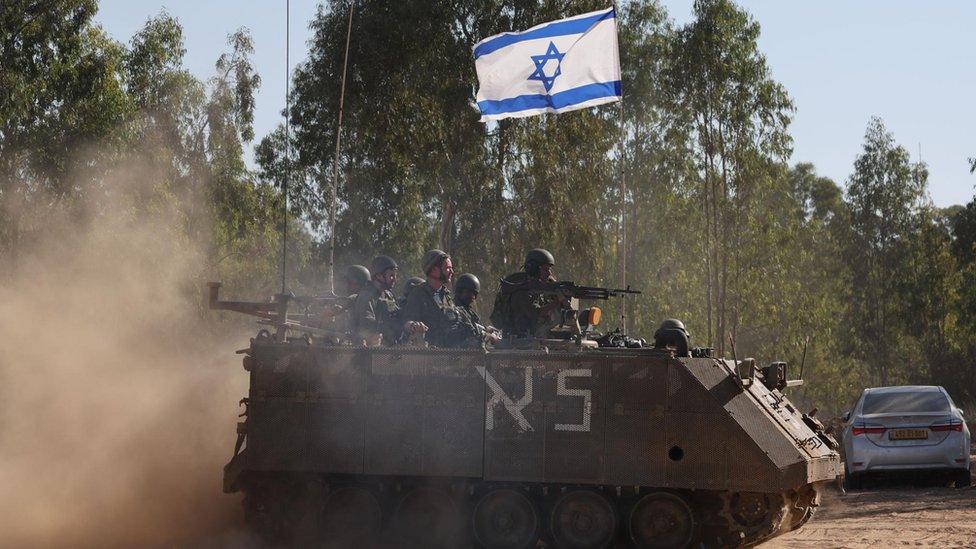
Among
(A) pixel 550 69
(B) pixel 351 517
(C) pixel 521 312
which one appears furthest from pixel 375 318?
(A) pixel 550 69

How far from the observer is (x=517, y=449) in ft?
40.3

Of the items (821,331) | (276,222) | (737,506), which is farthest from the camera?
(821,331)

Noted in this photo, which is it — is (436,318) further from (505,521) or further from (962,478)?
(962,478)

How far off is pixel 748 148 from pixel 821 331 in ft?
52.2

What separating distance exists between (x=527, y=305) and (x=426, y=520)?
2.57 metres

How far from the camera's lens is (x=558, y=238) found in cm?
3606

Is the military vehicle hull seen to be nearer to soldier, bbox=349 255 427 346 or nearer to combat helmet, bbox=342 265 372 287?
soldier, bbox=349 255 427 346

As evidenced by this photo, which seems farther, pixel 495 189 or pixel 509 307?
pixel 495 189

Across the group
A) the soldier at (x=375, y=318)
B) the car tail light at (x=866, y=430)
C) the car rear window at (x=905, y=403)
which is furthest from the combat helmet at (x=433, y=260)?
the car rear window at (x=905, y=403)

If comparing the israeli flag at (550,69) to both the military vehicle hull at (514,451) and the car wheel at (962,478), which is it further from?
the military vehicle hull at (514,451)

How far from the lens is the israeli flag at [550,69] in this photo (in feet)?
65.8

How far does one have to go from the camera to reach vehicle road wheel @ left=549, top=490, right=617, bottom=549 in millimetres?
12219

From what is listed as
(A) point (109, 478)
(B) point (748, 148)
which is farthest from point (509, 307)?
(B) point (748, 148)

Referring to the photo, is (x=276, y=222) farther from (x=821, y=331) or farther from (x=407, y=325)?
(x=407, y=325)
